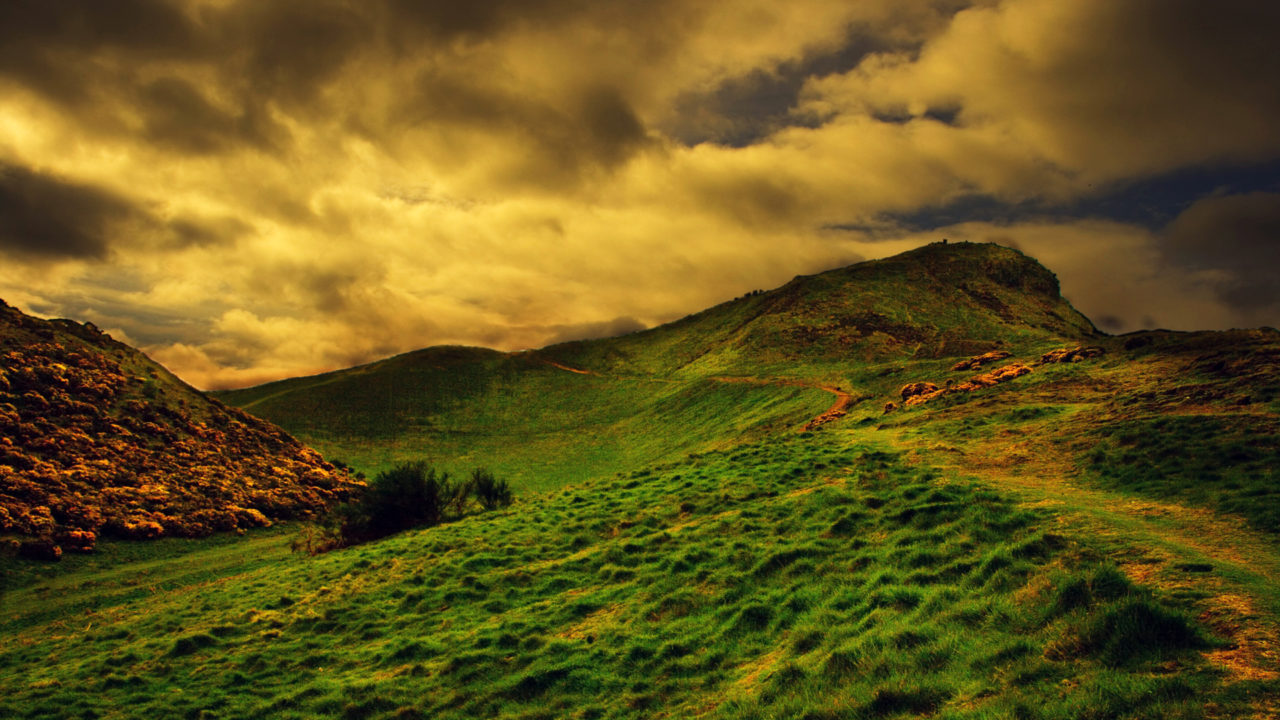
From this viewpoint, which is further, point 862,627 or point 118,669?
point 118,669

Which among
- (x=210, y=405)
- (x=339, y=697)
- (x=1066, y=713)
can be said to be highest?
(x=210, y=405)

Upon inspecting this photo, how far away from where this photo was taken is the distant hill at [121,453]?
35.9 metres

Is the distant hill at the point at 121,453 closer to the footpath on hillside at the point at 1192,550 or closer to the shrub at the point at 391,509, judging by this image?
the shrub at the point at 391,509

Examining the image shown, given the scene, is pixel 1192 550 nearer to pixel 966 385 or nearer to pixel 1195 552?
pixel 1195 552

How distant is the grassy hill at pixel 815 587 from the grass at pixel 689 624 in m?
0.07

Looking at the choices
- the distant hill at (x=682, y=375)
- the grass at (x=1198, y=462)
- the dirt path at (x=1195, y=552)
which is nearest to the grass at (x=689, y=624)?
the dirt path at (x=1195, y=552)

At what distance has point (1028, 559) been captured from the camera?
12.1m

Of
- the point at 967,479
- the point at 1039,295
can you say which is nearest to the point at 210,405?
the point at 967,479

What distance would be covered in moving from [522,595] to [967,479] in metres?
15.3

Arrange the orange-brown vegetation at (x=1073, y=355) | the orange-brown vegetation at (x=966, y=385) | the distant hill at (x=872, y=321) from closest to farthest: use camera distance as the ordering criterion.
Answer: the orange-brown vegetation at (x=966, y=385), the orange-brown vegetation at (x=1073, y=355), the distant hill at (x=872, y=321)

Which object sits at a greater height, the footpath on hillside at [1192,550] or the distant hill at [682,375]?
the distant hill at [682,375]

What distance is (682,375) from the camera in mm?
100000

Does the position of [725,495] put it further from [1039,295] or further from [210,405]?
[1039,295]

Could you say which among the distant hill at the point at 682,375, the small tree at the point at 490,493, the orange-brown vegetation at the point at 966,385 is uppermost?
the distant hill at the point at 682,375
